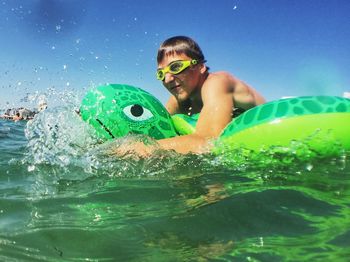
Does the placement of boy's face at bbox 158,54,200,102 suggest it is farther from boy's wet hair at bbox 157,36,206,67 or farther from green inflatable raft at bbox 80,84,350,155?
green inflatable raft at bbox 80,84,350,155

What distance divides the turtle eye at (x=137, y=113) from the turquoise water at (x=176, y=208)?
0.76 m

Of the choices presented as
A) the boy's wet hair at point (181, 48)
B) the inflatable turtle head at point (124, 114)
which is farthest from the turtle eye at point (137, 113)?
the boy's wet hair at point (181, 48)

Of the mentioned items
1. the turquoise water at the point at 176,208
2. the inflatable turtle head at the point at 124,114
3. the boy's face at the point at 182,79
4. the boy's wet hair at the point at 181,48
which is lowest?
the turquoise water at the point at 176,208

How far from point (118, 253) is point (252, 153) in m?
2.40

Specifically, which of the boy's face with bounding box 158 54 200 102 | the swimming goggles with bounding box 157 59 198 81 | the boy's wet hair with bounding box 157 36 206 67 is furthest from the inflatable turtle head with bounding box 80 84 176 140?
the boy's wet hair with bounding box 157 36 206 67

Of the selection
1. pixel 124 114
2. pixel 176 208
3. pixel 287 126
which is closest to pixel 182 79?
pixel 124 114

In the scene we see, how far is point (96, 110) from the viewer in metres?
5.16

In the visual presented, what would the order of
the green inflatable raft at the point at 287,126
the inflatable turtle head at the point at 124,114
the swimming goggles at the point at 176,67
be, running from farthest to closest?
the swimming goggles at the point at 176,67 → the inflatable turtle head at the point at 124,114 → the green inflatable raft at the point at 287,126

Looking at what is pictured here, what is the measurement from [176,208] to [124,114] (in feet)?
8.48

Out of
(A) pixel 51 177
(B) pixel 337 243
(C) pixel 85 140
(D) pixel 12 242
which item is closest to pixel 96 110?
(C) pixel 85 140

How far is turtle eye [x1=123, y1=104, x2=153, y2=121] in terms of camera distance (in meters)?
4.99

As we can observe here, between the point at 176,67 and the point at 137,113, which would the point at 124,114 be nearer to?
the point at 137,113

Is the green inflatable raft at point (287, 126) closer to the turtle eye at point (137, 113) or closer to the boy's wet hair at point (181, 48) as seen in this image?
the turtle eye at point (137, 113)

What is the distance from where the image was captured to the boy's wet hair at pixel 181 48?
5266 millimetres
